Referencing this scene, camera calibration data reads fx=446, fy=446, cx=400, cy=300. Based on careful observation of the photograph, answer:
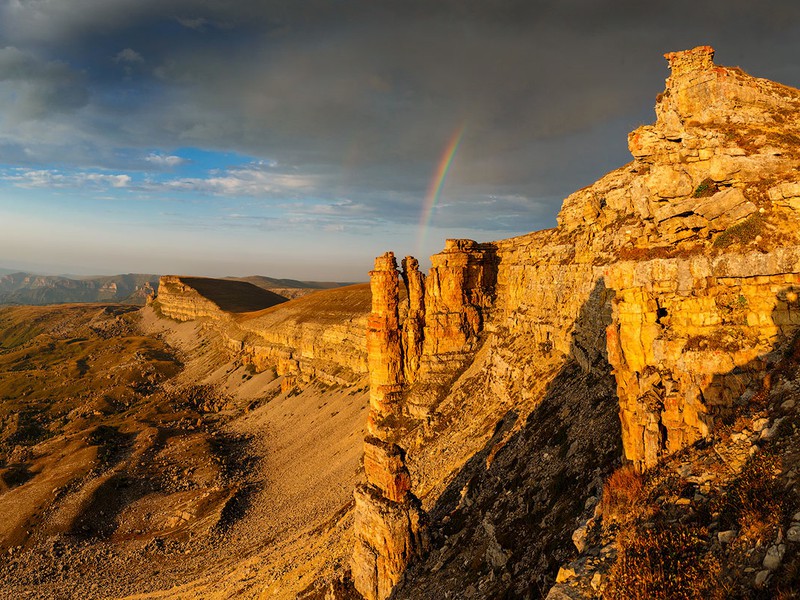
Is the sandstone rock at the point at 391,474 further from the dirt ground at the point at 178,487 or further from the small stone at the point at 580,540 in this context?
the small stone at the point at 580,540

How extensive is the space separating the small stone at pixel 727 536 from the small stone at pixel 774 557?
40.0 inches

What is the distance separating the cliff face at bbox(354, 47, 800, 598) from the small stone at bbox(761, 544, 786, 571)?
6327 mm

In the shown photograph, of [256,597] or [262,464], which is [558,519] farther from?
[262,464]

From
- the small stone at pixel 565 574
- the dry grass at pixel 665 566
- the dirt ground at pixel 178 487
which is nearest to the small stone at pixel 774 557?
the dry grass at pixel 665 566

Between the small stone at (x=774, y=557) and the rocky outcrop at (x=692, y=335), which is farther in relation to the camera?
the rocky outcrop at (x=692, y=335)

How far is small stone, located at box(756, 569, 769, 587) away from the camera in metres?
7.49

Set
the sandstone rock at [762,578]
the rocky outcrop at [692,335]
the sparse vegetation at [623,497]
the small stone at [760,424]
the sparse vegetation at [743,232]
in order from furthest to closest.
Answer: the sparse vegetation at [743,232] < the rocky outcrop at [692,335] < the sparse vegetation at [623,497] < the small stone at [760,424] < the sandstone rock at [762,578]

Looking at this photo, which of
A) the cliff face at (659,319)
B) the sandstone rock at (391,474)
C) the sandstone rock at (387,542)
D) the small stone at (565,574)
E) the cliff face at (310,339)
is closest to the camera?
the small stone at (565,574)

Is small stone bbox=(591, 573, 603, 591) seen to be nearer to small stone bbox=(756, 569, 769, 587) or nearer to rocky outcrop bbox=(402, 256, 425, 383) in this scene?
small stone bbox=(756, 569, 769, 587)

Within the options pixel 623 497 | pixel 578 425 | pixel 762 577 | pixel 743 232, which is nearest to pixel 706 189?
pixel 743 232

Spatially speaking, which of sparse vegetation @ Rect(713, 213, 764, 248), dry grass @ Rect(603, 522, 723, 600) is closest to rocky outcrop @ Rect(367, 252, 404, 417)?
sparse vegetation @ Rect(713, 213, 764, 248)

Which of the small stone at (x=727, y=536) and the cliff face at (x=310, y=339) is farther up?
the small stone at (x=727, y=536)

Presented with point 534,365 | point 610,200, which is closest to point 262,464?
A: point 534,365

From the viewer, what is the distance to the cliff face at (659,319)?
13617 mm
